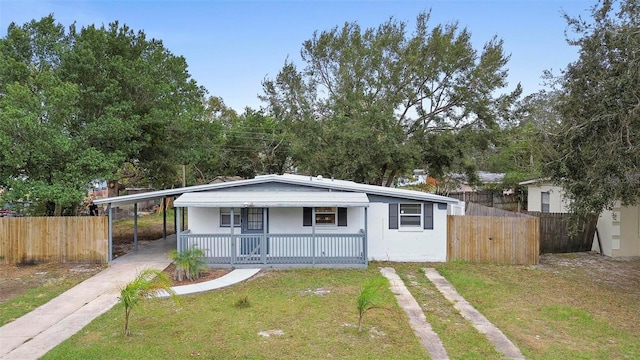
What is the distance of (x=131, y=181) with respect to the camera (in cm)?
3341

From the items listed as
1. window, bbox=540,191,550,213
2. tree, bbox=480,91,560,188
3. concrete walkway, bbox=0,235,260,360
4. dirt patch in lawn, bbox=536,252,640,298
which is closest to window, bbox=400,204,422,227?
dirt patch in lawn, bbox=536,252,640,298

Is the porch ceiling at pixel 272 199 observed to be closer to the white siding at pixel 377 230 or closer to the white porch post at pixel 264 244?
the white porch post at pixel 264 244

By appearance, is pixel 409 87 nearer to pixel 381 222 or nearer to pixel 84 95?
pixel 381 222

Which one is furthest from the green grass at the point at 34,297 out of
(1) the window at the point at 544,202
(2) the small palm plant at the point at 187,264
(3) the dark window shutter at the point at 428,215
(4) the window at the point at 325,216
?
(1) the window at the point at 544,202

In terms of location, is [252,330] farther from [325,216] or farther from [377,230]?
[377,230]

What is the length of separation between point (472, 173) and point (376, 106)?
8.85 meters

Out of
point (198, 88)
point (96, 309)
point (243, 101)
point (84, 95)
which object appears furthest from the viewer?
point (243, 101)

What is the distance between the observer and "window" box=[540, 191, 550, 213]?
2039 cm

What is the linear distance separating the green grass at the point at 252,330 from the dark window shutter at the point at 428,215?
15.3 ft

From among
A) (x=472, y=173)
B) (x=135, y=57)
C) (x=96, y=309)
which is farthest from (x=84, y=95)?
(x=472, y=173)

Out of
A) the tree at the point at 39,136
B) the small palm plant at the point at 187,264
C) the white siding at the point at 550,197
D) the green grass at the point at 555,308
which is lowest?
the green grass at the point at 555,308

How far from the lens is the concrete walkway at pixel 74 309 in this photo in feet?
22.8

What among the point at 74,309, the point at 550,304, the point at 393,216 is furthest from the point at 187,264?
the point at 550,304

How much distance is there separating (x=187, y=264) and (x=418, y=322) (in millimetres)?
6512
